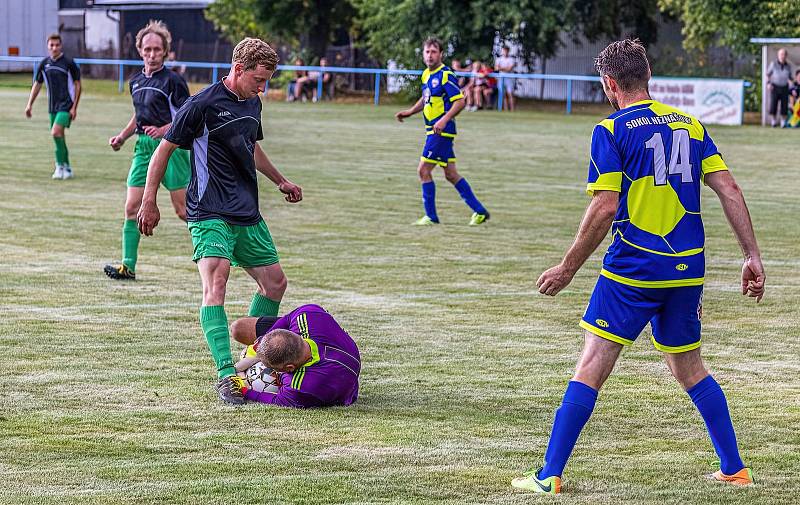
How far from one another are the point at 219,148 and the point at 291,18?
43.7 metres

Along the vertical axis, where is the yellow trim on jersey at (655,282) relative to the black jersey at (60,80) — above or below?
below

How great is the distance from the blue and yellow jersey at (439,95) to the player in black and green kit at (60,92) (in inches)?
249

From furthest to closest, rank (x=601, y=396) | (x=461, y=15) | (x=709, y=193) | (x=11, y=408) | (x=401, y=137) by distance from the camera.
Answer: (x=461, y=15), (x=401, y=137), (x=709, y=193), (x=601, y=396), (x=11, y=408)

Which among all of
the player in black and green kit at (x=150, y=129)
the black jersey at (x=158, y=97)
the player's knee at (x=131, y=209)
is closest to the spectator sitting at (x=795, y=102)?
the player in black and green kit at (x=150, y=129)

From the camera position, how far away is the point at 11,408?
6980 millimetres

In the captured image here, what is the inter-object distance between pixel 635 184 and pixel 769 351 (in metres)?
3.78

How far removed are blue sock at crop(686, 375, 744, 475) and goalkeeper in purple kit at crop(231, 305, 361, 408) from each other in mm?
2022

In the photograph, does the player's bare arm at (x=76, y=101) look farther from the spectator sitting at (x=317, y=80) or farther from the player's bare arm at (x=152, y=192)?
the spectator sitting at (x=317, y=80)

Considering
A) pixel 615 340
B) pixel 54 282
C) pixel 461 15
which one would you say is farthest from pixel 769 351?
pixel 461 15

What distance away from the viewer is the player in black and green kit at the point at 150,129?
11.3m

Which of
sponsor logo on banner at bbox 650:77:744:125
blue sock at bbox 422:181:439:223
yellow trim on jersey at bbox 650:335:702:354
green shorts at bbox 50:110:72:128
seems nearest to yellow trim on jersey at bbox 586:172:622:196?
yellow trim on jersey at bbox 650:335:702:354

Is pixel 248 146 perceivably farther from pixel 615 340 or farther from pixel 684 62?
pixel 684 62

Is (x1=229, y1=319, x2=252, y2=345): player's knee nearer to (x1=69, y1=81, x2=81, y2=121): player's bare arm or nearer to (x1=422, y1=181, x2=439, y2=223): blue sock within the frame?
(x1=422, y1=181, x2=439, y2=223): blue sock

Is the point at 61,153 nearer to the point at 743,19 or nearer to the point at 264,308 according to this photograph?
the point at 264,308
